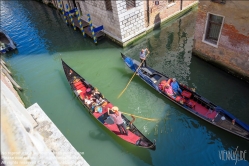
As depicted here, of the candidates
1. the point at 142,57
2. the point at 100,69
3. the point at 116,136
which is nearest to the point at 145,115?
the point at 116,136

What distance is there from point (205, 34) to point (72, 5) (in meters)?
11.0

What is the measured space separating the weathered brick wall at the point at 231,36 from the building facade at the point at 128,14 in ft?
13.5

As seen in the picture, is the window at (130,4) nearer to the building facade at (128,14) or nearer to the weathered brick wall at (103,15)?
the building facade at (128,14)

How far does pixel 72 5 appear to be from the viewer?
15.8 meters

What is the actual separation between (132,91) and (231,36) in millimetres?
4904

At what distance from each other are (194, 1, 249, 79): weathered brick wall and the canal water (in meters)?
0.63

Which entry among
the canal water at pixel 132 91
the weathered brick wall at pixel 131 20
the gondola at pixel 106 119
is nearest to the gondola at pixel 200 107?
the canal water at pixel 132 91

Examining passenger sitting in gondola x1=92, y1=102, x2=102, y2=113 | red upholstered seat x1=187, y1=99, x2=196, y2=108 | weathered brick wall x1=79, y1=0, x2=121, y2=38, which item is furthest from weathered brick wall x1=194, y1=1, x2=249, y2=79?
passenger sitting in gondola x1=92, y1=102, x2=102, y2=113

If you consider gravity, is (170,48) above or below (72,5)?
below

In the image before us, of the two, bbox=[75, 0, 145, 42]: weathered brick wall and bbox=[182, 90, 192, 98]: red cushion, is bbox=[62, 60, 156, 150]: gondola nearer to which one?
bbox=[182, 90, 192, 98]: red cushion

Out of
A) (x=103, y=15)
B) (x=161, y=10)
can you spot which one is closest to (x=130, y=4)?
(x=103, y=15)

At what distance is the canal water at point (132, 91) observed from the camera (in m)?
6.85

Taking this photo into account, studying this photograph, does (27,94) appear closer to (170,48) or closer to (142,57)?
(142,57)

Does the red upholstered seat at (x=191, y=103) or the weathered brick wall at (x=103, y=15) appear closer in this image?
the red upholstered seat at (x=191, y=103)
